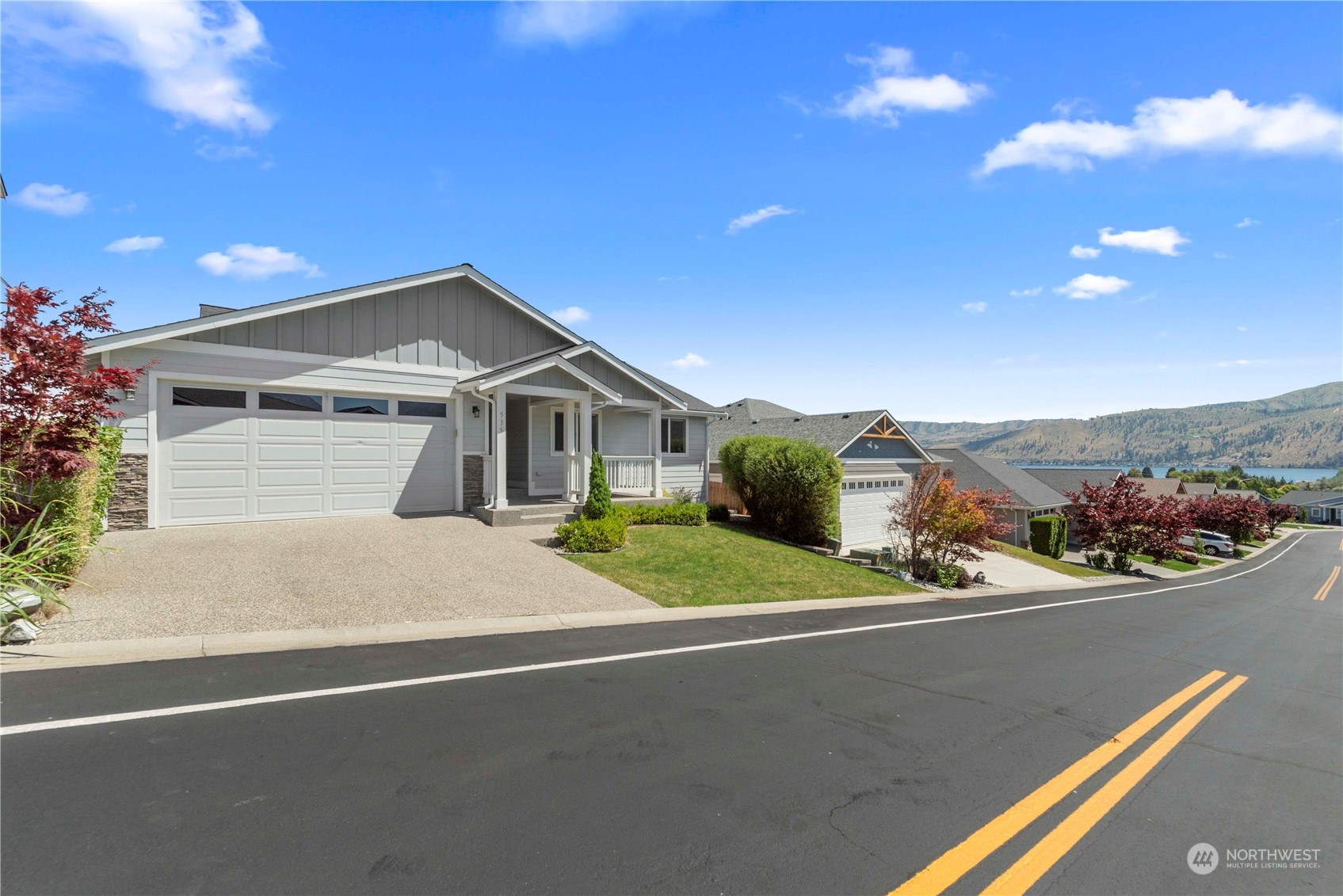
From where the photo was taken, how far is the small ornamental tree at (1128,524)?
26422 millimetres

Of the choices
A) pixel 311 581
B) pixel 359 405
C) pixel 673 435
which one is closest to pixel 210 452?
pixel 359 405

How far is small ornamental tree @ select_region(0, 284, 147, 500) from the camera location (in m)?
7.44

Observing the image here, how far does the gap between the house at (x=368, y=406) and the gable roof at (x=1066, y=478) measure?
2968 centimetres

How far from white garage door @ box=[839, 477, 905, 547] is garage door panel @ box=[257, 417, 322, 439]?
51.3 feet

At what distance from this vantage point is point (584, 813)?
3.55 metres

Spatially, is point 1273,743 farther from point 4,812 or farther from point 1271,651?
point 4,812

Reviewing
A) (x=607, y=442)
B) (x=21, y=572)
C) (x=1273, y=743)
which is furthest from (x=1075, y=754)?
(x=607, y=442)

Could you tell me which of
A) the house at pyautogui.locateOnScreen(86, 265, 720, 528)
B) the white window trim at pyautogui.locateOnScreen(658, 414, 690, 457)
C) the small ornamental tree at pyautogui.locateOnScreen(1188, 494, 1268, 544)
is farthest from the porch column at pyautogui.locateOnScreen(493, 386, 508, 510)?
the small ornamental tree at pyautogui.locateOnScreen(1188, 494, 1268, 544)

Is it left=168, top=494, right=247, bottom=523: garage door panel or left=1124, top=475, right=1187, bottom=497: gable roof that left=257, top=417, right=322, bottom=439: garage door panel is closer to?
left=168, top=494, right=247, bottom=523: garage door panel

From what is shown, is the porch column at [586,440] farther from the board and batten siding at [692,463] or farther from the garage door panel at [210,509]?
the garage door panel at [210,509]

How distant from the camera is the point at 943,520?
1579 centimetres

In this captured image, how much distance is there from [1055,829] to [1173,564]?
126 ft

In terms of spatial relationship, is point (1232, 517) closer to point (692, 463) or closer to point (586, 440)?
point (692, 463)

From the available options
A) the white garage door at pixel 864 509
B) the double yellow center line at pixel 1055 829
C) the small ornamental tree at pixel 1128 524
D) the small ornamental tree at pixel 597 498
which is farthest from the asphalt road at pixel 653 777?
the small ornamental tree at pixel 1128 524
